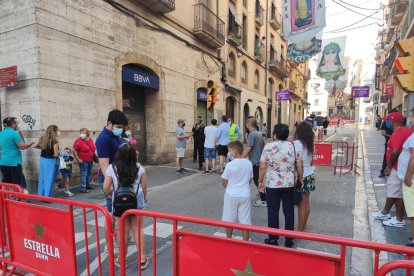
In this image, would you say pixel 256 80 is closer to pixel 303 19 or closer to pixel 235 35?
pixel 235 35

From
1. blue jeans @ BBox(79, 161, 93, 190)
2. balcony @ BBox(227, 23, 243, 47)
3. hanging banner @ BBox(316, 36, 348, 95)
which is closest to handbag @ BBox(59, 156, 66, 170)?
blue jeans @ BBox(79, 161, 93, 190)

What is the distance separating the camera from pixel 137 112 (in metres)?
11.3

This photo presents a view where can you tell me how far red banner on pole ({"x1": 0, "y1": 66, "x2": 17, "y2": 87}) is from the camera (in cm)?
710

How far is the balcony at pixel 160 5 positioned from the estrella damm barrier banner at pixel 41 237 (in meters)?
8.67

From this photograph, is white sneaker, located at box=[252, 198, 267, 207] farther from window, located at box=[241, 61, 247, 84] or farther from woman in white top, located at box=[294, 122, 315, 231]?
window, located at box=[241, 61, 247, 84]

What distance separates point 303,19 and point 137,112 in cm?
708

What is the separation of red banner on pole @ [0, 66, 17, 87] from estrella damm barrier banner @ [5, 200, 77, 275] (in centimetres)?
497

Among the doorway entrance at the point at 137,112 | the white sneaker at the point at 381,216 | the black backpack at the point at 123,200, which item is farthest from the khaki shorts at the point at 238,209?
the doorway entrance at the point at 137,112

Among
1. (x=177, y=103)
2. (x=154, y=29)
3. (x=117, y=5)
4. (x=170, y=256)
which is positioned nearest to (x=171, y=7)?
(x=154, y=29)

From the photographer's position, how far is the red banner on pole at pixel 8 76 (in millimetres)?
7102

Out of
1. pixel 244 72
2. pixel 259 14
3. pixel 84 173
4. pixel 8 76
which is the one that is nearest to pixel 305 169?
pixel 84 173

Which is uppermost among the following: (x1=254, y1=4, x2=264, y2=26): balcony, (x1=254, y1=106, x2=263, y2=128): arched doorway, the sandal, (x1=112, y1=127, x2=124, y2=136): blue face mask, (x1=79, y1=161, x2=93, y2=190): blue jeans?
(x1=254, y1=4, x2=264, y2=26): balcony

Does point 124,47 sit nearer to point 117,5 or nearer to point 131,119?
point 117,5

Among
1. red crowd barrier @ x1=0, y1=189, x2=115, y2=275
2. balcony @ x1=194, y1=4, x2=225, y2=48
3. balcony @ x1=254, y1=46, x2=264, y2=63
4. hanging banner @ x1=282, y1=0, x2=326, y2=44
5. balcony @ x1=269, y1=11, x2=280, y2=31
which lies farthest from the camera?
balcony @ x1=269, y1=11, x2=280, y2=31
